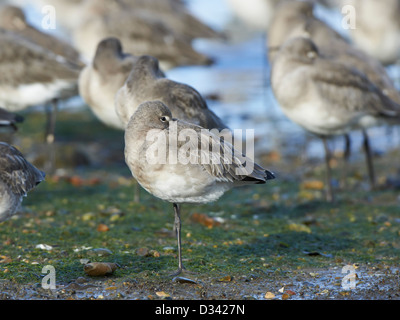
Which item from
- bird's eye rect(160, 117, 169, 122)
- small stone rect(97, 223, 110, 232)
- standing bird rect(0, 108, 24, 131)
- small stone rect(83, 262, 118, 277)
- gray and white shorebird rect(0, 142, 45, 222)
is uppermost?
standing bird rect(0, 108, 24, 131)

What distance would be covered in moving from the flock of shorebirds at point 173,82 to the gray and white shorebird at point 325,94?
0.01m

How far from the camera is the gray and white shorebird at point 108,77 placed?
26.1ft

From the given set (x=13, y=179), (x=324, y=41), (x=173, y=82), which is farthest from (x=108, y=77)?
(x=324, y=41)

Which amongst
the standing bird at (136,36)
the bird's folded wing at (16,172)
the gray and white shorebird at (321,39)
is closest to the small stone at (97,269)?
the bird's folded wing at (16,172)

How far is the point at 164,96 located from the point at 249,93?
7600mm

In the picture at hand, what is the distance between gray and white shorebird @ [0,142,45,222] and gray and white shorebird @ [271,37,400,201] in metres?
3.13

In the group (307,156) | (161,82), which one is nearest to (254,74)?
(307,156)

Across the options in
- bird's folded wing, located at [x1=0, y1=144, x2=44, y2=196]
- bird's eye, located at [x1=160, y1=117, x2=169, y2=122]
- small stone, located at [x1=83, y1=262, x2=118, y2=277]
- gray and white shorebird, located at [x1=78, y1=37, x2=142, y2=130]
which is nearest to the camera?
small stone, located at [x1=83, y1=262, x2=118, y2=277]

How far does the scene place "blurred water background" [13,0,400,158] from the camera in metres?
10.9

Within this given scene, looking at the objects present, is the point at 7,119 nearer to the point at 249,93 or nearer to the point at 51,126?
the point at 51,126

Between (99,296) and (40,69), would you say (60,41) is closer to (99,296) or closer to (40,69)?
(40,69)

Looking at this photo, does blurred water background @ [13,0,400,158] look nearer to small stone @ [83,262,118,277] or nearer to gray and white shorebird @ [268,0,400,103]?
gray and white shorebird @ [268,0,400,103]

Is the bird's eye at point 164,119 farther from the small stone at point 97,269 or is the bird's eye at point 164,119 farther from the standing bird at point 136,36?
the standing bird at point 136,36

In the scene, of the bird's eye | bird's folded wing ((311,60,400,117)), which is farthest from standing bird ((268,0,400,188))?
the bird's eye
